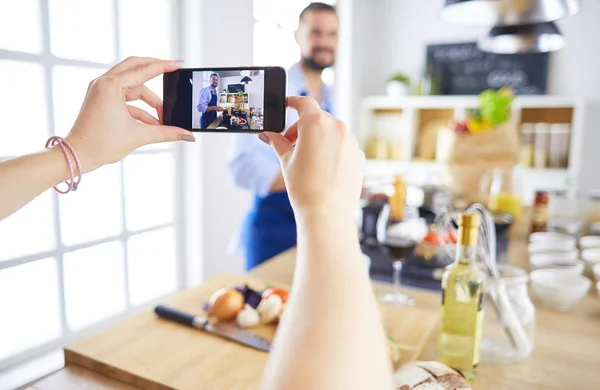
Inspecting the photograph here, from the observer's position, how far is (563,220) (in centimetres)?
155

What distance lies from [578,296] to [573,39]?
2.94 meters

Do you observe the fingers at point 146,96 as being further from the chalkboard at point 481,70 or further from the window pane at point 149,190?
the chalkboard at point 481,70

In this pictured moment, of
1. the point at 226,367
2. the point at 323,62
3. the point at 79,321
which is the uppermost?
the point at 323,62

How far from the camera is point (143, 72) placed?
0.60 metres

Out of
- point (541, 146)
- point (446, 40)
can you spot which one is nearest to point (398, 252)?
point (541, 146)

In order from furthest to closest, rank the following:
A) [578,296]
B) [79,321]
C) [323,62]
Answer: [323,62]
[79,321]
[578,296]

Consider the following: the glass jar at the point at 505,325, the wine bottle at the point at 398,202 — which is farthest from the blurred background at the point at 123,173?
the glass jar at the point at 505,325

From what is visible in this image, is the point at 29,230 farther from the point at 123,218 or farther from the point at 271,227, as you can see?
the point at 271,227

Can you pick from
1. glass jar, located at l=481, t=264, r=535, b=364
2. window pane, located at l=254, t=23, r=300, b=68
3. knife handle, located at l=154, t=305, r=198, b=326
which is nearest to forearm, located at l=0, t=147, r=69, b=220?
knife handle, located at l=154, t=305, r=198, b=326

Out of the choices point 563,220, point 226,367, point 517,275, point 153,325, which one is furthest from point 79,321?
point 563,220

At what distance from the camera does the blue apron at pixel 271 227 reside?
1.59 m

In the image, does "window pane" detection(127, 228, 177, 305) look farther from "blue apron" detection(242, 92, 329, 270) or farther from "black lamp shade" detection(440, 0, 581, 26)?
"black lamp shade" detection(440, 0, 581, 26)

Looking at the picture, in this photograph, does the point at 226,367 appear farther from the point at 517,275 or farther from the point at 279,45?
the point at 279,45

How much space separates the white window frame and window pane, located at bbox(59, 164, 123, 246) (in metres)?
0.02
